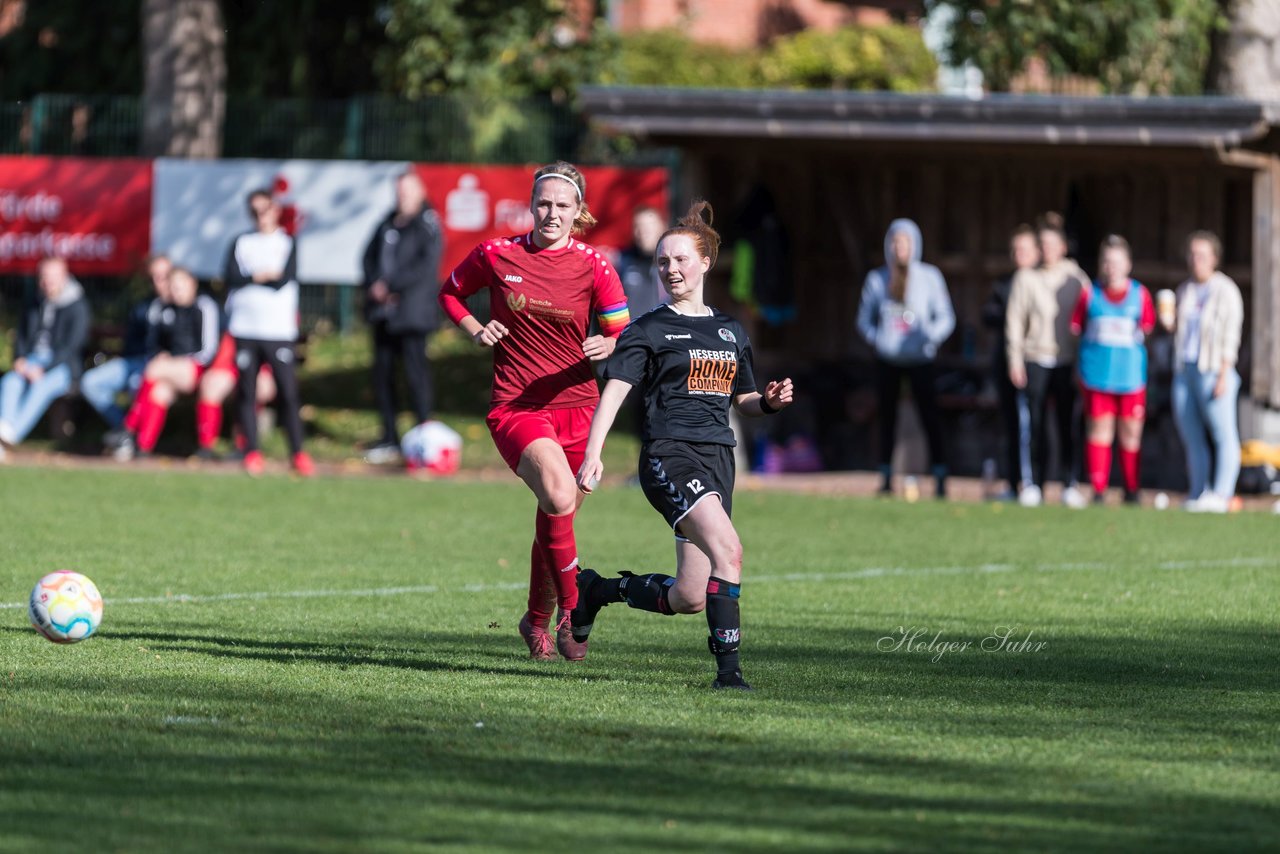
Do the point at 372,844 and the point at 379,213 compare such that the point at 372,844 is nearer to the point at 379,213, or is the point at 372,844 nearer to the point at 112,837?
the point at 112,837

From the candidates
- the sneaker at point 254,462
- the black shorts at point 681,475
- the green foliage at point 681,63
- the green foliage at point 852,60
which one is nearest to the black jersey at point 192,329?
the sneaker at point 254,462

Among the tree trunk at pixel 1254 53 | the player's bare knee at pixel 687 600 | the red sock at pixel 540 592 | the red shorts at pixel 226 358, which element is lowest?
the red sock at pixel 540 592

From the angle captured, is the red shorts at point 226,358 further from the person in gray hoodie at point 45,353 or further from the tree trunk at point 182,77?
the tree trunk at point 182,77

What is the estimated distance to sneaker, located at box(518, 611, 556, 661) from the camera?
8578 millimetres

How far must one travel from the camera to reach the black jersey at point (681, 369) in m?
7.89

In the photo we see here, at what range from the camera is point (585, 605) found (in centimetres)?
838

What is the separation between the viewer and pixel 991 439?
20.4 m

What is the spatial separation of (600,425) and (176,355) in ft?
40.5

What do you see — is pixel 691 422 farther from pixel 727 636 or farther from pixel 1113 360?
pixel 1113 360

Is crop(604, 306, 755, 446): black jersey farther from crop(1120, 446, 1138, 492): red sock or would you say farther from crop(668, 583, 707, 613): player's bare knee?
crop(1120, 446, 1138, 492): red sock

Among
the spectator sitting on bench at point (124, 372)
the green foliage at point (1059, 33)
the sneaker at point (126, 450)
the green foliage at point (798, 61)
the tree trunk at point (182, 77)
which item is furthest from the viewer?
the green foliage at point (798, 61)

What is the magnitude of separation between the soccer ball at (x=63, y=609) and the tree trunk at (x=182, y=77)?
57.1 feet

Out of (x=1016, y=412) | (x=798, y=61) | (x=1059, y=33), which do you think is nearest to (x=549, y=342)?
(x=1016, y=412)

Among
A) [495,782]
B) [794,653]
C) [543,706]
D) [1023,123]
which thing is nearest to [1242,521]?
[1023,123]
